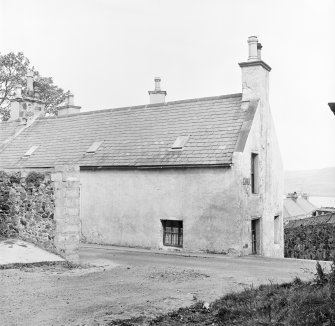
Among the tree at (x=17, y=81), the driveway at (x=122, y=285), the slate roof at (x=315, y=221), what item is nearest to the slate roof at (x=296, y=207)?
the slate roof at (x=315, y=221)

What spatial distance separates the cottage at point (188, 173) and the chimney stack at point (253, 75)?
0.04m

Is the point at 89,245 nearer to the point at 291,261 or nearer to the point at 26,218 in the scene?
the point at 26,218

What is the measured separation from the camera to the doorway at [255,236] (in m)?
19.1

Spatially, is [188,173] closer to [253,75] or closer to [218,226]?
[218,226]

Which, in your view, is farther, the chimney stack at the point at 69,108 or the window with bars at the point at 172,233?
the chimney stack at the point at 69,108

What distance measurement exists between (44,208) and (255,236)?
926 cm

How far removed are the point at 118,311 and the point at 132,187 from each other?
12448 millimetres

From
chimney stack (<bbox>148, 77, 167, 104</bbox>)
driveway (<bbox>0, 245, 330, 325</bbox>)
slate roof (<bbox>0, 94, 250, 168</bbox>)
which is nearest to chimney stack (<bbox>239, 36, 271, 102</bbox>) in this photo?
slate roof (<bbox>0, 94, 250, 168</bbox>)

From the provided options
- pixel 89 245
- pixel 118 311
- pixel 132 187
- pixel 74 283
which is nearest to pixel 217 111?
pixel 132 187

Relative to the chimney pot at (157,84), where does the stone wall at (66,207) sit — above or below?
A: below

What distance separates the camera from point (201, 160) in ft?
60.1

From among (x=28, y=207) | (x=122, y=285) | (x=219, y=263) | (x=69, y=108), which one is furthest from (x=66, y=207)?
(x=69, y=108)

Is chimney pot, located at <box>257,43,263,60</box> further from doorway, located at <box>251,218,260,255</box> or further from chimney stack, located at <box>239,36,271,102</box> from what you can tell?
doorway, located at <box>251,218,260,255</box>

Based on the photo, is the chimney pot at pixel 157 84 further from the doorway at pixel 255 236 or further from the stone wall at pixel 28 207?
the stone wall at pixel 28 207
